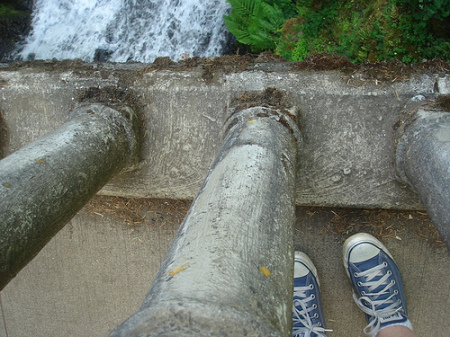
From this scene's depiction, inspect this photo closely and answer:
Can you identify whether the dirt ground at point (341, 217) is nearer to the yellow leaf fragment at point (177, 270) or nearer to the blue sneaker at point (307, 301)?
the blue sneaker at point (307, 301)

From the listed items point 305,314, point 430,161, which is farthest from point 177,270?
point 305,314

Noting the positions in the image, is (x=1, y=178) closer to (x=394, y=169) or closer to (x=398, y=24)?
(x=394, y=169)

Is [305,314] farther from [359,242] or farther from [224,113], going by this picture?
[224,113]

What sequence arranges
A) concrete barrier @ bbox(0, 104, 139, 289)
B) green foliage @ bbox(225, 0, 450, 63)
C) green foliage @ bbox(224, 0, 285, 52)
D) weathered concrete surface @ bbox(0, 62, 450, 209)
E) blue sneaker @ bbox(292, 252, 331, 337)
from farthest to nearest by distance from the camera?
green foliage @ bbox(224, 0, 285, 52), green foliage @ bbox(225, 0, 450, 63), blue sneaker @ bbox(292, 252, 331, 337), weathered concrete surface @ bbox(0, 62, 450, 209), concrete barrier @ bbox(0, 104, 139, 289)

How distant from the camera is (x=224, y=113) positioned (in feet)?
8.50

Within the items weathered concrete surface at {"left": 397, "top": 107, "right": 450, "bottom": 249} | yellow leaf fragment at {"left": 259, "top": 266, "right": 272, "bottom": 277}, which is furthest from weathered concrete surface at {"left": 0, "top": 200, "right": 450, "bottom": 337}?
yellow leaf fragment at {"left": 259, "top": 266, "right": 272, "bottom": 277}

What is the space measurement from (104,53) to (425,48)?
5.14 meters

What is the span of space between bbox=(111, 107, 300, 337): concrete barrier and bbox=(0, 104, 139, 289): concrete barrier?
70cm

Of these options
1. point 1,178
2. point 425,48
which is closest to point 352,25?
point 425,48

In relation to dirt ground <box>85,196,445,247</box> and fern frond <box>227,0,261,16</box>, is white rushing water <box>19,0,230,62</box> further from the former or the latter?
dirt ground <box>85,196,445,247</box>

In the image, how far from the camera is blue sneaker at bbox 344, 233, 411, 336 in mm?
2975

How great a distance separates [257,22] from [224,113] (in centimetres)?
284

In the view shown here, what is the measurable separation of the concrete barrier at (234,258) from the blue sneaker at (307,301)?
129 centimetres

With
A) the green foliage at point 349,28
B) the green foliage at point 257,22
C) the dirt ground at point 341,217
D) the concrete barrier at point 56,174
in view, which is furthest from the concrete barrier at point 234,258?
the green foliage at point 257,22
